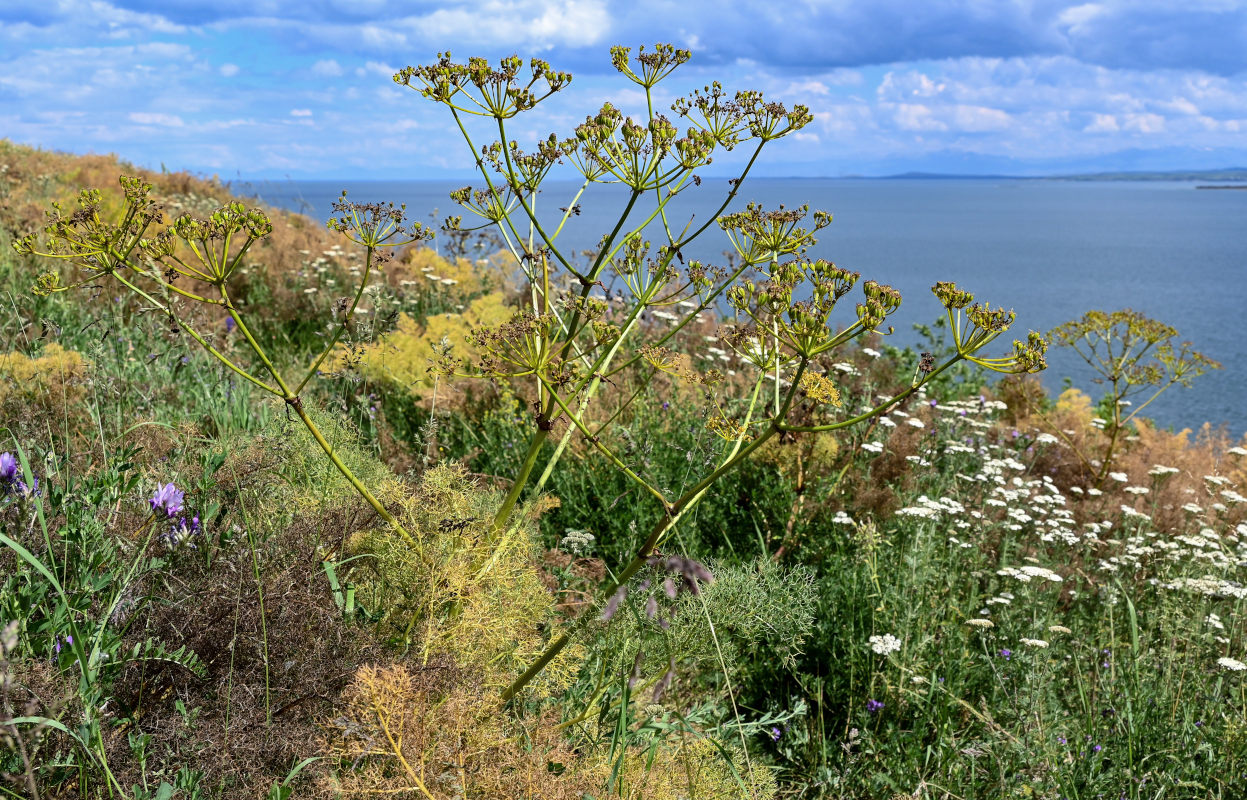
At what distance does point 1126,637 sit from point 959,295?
3.87m

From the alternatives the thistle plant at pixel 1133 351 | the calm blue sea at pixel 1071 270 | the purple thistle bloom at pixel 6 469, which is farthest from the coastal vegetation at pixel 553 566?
the thistle plant at pixel 1133 351

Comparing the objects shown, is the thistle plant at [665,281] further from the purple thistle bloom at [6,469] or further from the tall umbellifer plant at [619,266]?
the purple thistle bloom at [6,469]

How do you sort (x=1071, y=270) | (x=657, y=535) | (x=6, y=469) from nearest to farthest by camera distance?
(x=657, y=535)
(x=6, y=469)
(x=1071, y=270)

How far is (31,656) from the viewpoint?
1.90 metres

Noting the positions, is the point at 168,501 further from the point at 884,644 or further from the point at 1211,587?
the point at 1211,587

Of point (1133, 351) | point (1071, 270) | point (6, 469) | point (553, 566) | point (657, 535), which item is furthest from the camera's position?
point (1071, 270)

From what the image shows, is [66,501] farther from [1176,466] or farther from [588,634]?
[1176,466]

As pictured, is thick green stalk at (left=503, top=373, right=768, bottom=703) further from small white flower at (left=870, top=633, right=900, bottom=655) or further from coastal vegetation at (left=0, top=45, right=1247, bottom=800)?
small white flower at (left=870, top=633, right=900, bottom=655)

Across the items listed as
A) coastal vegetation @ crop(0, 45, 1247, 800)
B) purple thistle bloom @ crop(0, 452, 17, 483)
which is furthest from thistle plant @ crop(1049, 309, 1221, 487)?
purple thistle bloom @ crop(0, 452, 17, 483)

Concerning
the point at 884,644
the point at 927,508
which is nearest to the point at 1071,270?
the point at 927,508

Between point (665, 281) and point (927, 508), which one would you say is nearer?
point (665, 281)

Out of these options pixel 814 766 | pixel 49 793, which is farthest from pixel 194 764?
pixel 814 766

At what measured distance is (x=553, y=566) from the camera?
3781 millimetres

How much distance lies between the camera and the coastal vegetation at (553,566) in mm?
1805
